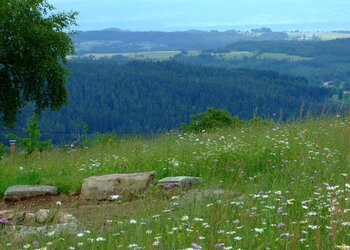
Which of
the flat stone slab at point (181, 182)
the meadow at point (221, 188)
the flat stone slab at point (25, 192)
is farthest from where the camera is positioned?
the flat stone slab at point (25, 192)

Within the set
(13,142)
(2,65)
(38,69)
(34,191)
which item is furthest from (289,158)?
(2,65)

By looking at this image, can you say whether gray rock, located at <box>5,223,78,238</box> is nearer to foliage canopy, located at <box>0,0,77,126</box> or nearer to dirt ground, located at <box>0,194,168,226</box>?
dirt ground, located at <box>0,194,168,226</box>

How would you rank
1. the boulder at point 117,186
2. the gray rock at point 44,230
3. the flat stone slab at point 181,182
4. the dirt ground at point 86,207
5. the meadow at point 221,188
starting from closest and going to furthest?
the meadow at point 221,188, the gray rock at point 44,230, the dirt ground at point 86,207, the flat stone slab at point 181,182, the boulder at point 117,186

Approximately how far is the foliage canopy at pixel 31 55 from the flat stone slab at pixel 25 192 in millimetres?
23225

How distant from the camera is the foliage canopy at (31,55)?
34000mm

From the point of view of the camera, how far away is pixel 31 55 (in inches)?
1361

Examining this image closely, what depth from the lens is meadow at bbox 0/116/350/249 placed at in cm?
579

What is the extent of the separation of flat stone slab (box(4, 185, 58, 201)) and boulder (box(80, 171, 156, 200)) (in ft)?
3.40

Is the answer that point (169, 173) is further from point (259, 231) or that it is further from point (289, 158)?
point (259, 231)

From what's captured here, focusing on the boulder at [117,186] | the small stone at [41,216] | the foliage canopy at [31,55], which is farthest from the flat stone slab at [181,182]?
the foliage canopy at [31,55]

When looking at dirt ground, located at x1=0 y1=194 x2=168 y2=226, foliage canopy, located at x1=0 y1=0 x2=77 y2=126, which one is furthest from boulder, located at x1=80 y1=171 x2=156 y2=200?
foliage canopy, located at x1=0 y1=0 x2=77 y2=126

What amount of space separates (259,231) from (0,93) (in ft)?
105

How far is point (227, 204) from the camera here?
6977 millimetres

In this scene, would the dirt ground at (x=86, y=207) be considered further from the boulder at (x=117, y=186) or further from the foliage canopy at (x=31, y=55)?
the foliage canopy at (x=31, y=55)
